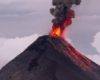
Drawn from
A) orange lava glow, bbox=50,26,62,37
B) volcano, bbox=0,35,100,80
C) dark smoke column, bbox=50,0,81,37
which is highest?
Answer: dark smoke column, bbox=50,0,81,37

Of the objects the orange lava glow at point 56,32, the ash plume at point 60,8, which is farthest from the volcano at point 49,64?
the ash plume at point 60,8

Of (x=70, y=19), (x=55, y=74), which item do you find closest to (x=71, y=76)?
(x=55, y=74)

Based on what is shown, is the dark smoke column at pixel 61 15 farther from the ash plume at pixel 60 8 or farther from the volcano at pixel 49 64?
the volcano at pixel 49 64

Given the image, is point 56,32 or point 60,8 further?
point 56,32

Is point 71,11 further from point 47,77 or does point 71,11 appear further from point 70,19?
point 47,77

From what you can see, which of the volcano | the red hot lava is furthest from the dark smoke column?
the volcano

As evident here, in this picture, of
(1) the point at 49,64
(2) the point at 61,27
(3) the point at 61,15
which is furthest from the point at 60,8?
(1) the point at 49,64

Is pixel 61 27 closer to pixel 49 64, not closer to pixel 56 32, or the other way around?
pixel 56 32

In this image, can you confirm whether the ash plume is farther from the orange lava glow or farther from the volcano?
the volcano
